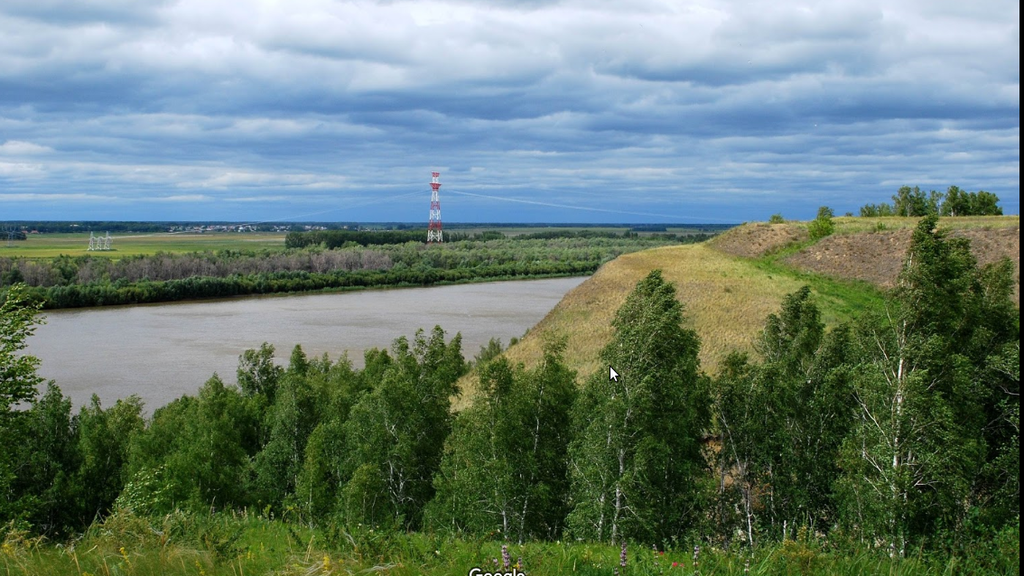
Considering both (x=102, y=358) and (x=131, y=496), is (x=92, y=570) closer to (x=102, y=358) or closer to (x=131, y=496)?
(x=131, y=496)

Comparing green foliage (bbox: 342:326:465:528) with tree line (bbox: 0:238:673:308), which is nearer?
green foliage (bbox: 342:326:465:528)

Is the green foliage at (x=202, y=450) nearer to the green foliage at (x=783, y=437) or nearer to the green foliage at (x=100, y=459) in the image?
the green foliage at (x=100, y=459)

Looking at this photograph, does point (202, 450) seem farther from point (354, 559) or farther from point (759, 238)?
point (759, 238)

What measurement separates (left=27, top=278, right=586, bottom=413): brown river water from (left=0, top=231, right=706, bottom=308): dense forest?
3.93 m

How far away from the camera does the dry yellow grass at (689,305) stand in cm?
3594

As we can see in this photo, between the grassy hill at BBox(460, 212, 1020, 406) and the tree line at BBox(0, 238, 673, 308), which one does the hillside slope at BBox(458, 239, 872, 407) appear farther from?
the tree line at BBox(0, 238, 673, 308)

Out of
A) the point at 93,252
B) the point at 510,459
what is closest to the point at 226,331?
the point at 510,459

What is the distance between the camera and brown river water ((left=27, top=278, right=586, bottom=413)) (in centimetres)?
3856

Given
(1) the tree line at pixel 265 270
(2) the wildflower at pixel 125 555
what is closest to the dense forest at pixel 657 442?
(2) the wildflower at pixel 125 555

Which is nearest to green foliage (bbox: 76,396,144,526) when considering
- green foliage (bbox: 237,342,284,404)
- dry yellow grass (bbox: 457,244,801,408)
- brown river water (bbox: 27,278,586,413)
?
green foliage (bbox: 237,342,284,404)

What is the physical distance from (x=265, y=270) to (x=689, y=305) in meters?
67.5

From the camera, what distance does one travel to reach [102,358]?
143 ft

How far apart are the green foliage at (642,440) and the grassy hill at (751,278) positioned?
55.1 feet

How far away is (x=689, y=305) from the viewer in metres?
40.7
